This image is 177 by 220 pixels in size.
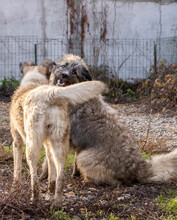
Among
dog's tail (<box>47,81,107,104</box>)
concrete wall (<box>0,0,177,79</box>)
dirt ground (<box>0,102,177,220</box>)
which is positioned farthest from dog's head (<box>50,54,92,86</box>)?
concrete wall (<box>0,0,177,79</box>)

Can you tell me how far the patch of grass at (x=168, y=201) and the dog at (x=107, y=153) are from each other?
0.32 meters

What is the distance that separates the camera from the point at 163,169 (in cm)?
509

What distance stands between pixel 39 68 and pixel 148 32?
1021 cm

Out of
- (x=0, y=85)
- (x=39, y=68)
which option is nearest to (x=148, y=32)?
(x=0, y=85)

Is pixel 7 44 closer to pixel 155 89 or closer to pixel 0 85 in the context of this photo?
pixel 0 85

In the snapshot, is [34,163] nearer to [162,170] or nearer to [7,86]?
[162,170]

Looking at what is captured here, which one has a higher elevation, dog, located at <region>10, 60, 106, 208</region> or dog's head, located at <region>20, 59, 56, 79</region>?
dog's head, located at <region>20, 59, 56, 79</region>

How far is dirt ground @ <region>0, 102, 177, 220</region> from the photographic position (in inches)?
145

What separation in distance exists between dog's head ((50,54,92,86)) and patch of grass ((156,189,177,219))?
85.4 inches

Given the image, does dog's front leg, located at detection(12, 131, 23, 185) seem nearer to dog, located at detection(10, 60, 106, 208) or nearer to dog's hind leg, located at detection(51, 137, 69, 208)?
dog, located at detection(10, 60, 106, 208)

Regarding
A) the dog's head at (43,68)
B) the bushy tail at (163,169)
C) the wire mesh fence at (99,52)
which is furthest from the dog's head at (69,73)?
the wire mesh fence at (99,52)

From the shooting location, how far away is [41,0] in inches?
562

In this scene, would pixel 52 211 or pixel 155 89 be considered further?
pixel 155 89

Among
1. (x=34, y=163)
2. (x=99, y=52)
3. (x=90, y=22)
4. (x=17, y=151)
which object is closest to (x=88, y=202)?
(x=34, y=163)
